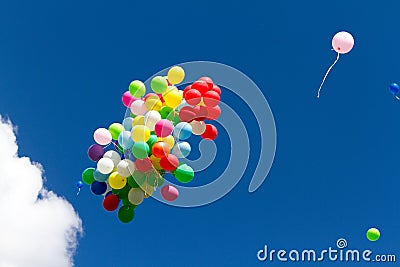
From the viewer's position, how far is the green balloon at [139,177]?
7.06 metres

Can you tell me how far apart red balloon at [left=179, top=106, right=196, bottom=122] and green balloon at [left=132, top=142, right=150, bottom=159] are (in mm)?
563

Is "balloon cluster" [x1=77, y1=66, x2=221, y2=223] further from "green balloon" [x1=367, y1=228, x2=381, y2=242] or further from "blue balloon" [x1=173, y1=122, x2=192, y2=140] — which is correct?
"green balloon" [x1=367, y1=228, x2=381, y2=242]

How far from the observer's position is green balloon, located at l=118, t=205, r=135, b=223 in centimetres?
747

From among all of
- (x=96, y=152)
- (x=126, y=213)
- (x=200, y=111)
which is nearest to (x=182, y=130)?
(x=200, y=111)

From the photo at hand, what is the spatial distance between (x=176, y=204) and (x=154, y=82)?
1.50 m

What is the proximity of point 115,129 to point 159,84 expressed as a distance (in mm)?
817

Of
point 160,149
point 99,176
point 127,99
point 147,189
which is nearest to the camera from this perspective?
point 160,149

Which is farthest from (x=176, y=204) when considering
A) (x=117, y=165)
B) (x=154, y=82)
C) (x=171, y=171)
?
(x=154, y=82)

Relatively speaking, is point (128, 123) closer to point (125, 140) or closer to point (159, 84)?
point (125, 140)

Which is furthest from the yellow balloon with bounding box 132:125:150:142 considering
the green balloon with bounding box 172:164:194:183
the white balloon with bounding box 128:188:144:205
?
the white balloon with bounding box 128:188:144:205

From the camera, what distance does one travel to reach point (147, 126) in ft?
23.1

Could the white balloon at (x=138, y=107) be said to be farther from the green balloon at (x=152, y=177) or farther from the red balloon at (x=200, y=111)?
the green balloon at (x=152, y=177)

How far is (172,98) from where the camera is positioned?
23.5 ft

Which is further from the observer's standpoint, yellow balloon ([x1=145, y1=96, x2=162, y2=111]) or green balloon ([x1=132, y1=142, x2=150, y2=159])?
yellow balloon ([x1=145, y1=96, x2=162, y2=111])
